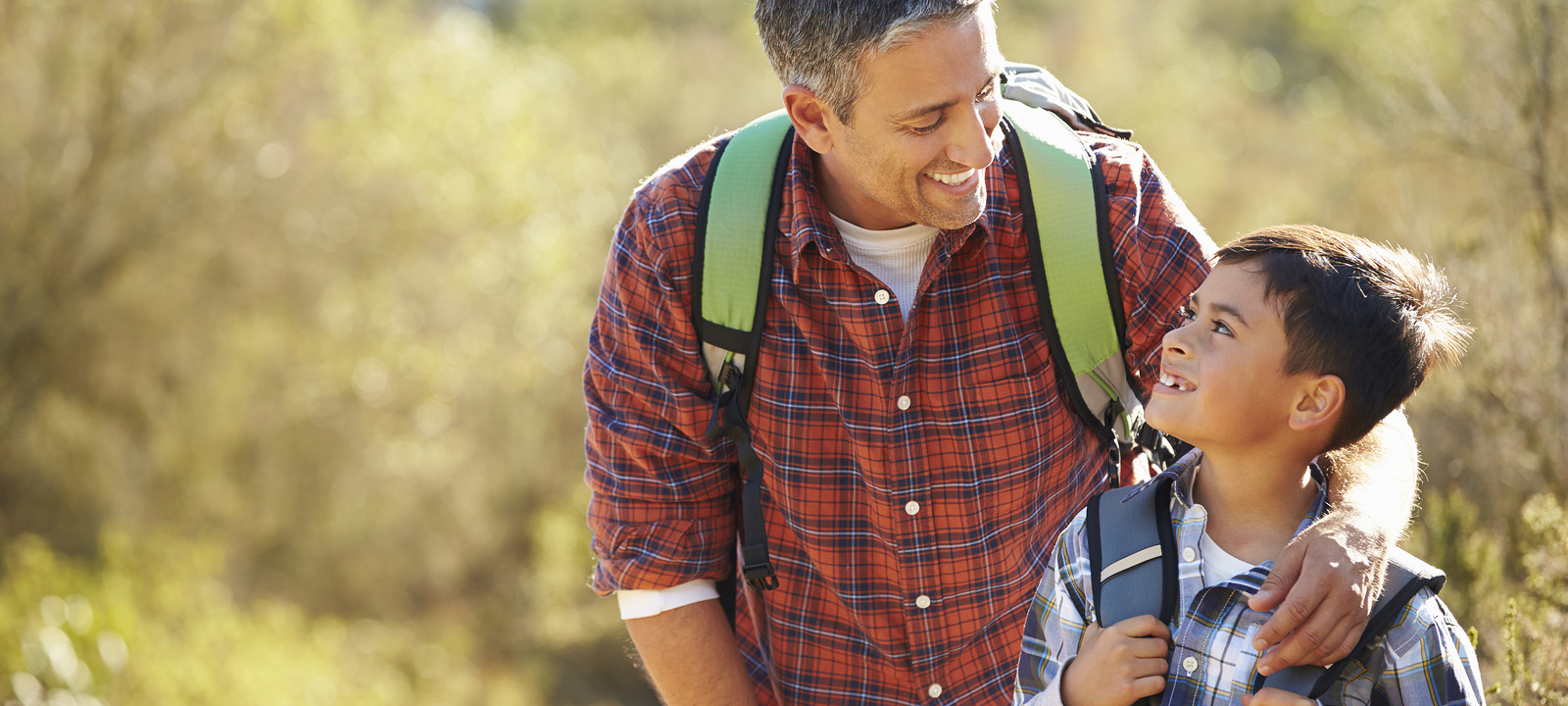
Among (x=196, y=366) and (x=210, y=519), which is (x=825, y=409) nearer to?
(x=196, y=366)

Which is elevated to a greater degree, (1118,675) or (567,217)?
(1118,675)

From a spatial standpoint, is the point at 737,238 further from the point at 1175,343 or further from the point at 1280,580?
the point at 1280,580

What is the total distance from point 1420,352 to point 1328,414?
15 centimetres

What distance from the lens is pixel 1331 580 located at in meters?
1.33

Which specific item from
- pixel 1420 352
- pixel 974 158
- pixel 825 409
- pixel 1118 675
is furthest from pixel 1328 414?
pixel 825 409

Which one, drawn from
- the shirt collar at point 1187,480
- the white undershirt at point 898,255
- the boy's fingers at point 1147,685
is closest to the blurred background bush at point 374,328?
Answer: the shirt collar at point 1187,480

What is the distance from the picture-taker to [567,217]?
11422mm

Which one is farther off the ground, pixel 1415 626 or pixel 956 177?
pixel 956 177

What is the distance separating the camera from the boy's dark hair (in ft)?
4.87

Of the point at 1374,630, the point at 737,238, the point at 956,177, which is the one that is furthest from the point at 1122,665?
the point at 737,238

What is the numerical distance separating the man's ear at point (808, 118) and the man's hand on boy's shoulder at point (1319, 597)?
94 cm

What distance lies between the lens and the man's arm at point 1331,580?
4.31ft

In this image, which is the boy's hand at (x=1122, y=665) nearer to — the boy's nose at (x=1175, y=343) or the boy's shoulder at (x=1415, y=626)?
the boy's shoulder at (x=1415, y=626)

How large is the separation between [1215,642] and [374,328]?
852 cm
